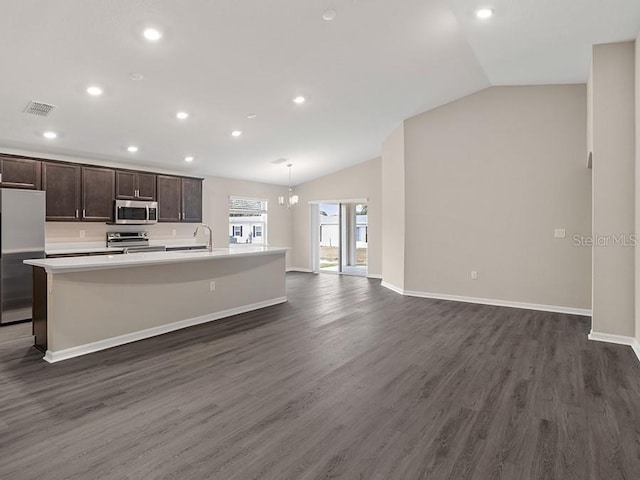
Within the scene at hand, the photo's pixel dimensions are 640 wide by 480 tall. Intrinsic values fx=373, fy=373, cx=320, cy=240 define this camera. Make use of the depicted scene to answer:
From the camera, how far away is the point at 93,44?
3.38 meters

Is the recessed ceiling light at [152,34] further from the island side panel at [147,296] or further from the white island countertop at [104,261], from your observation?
the island side panel at [147,296]

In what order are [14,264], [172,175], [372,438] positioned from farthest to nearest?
[172,175], [14,264], [372,438]

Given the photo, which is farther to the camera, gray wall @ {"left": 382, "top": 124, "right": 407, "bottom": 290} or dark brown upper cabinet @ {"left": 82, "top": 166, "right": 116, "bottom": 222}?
gray wall @ {"left": 382, "top": 124, "right": 407, "bottom": 290}

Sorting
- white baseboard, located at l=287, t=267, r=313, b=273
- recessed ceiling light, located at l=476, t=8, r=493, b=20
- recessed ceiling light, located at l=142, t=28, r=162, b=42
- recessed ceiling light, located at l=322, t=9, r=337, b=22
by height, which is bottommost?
white baseboard, located at l=287, t=267, r=313, b=273

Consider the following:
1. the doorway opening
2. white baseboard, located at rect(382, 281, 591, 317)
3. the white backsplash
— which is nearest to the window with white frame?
the doorway opening

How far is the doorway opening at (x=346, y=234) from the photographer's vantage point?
969 centimetres

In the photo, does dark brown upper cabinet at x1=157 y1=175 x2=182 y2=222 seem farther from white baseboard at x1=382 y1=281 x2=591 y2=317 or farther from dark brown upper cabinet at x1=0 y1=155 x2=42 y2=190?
white baseboard at x1=382 y1=281 x2=591 y2=317

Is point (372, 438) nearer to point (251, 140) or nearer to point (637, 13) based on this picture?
point (637, 13)

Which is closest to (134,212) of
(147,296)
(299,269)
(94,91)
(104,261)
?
(94,91)

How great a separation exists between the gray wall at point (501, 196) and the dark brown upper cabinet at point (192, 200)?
→ 162 inches

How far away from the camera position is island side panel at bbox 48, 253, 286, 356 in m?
3.46

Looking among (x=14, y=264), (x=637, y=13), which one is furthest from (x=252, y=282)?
(x=637, y=13)

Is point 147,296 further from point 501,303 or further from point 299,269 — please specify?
point 299,269

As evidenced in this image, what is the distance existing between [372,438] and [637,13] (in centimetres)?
428
